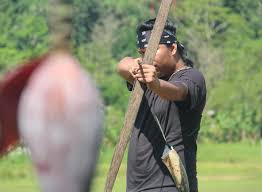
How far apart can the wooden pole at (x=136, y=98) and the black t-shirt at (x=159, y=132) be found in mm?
155

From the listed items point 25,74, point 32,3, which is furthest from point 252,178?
point 32,3

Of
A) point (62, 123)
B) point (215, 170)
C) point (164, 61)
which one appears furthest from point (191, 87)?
point (215, 170)

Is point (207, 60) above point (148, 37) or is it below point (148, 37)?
above

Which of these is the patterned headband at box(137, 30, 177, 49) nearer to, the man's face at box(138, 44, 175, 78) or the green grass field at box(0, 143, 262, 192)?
the man's face at box(138, 44, 175, 78)

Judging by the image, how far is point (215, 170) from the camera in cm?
2533

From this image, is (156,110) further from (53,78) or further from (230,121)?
(230,121)

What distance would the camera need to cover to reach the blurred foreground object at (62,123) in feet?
6.52

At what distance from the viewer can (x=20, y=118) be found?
204 centimetres

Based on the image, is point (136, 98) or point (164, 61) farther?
point (164, 61)

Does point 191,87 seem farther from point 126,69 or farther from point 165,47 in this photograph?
point 126,69

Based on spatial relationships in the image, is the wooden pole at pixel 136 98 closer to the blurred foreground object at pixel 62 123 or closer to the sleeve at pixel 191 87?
the sleeve at pixel 191 87

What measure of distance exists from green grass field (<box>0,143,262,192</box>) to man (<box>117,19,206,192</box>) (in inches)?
343

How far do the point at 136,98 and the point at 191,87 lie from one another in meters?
0.27

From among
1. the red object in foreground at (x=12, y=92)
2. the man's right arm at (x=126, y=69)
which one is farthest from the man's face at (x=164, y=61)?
the red object in foreground at (x=12, y=92)
